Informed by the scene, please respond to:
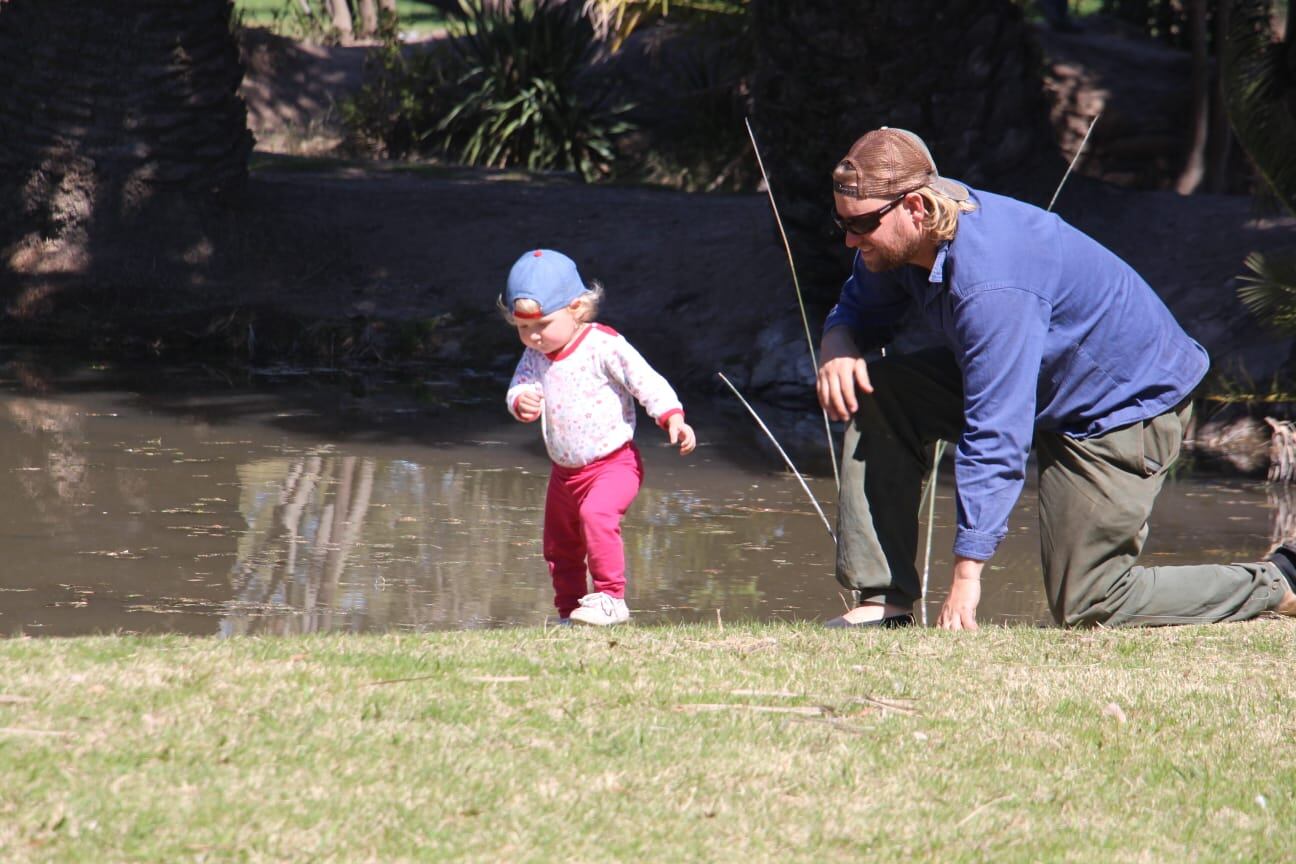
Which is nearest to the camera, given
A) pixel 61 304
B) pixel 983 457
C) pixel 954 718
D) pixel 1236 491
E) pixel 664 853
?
pixel 664 853

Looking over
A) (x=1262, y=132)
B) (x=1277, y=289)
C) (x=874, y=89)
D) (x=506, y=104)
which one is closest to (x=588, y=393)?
(x=1277, y=289)

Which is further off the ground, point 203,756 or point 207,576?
point 203,756

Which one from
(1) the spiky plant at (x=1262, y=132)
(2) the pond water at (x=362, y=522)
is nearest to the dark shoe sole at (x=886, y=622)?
(2) the pond water at (x=362, y=522)

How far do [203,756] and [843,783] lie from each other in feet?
4.46

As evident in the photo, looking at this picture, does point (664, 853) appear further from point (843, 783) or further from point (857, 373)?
point (857, 373)

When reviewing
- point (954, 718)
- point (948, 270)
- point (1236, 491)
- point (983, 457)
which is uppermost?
point (948, 270)

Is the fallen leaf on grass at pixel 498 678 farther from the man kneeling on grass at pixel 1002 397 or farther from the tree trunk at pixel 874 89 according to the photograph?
the tree trunk at pixel 874 89

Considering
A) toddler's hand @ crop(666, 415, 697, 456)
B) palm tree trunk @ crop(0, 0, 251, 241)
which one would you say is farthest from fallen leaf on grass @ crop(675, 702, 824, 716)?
palm tree trunk @ crop(0, 0, 251, 241)

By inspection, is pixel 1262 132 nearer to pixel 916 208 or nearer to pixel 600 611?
pixel 916 208

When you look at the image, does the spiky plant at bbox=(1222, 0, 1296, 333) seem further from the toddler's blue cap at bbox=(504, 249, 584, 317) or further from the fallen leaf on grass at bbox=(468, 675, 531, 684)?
the fallen leaf on grass at bbox=(468, 675, 531, 684)

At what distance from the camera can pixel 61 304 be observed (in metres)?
12.5

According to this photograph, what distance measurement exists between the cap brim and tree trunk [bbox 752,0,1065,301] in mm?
6790

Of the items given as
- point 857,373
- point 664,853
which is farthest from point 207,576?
point 664,853

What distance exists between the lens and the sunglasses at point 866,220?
467cm
